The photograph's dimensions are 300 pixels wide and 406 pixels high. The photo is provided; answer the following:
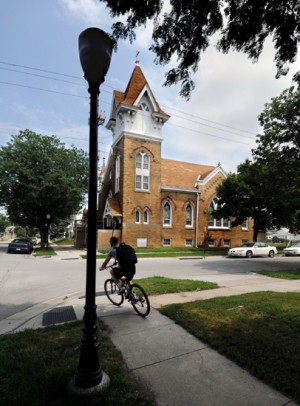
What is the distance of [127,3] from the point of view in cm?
354

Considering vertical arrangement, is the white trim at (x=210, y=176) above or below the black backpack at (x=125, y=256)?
above

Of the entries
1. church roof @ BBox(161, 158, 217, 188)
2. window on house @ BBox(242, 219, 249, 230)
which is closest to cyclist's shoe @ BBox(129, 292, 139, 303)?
church roof @ BBox(161, 158, 217, 188)

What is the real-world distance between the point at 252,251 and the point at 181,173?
14809 millimetres

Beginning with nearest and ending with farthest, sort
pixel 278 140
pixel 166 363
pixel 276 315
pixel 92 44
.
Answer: pixel 92 44 → pixel 166 363 → pixel 276 315 → pixel 278 140

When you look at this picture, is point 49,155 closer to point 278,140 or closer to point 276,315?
point 278,140

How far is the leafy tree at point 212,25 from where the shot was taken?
11.9 feet

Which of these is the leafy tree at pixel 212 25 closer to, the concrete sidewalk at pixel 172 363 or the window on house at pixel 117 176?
the concrete sidewalk at pixel 172 363

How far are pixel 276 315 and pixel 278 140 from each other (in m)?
12.5

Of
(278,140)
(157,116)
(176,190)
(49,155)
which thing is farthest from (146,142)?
(278,140)

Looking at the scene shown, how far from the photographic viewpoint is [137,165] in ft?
101

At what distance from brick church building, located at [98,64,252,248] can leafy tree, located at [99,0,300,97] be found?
2458cm

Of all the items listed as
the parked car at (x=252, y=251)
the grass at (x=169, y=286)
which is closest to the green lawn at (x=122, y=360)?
the grass at (x=169, y=286)

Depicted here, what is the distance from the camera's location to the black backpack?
6.15m

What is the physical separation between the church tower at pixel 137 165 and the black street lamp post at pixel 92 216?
25.5 metres
